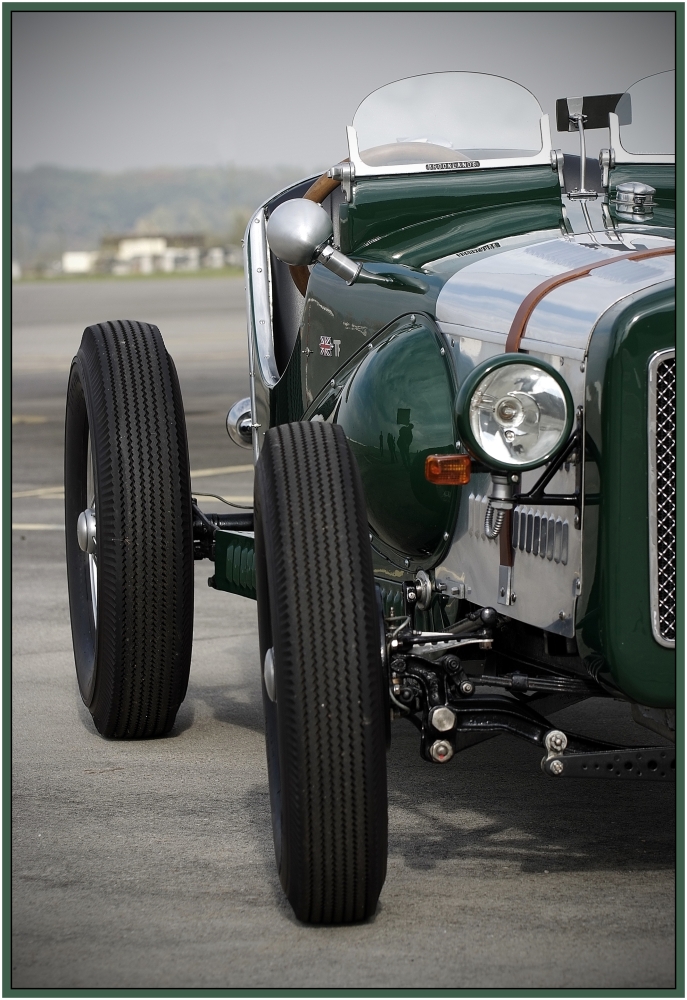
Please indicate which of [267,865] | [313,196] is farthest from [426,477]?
[313,196]

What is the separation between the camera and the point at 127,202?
531ft

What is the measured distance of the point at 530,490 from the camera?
360 cm

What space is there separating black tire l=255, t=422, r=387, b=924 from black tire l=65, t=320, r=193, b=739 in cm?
139

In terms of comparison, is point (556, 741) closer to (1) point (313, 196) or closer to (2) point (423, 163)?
(2) point (423, 163)

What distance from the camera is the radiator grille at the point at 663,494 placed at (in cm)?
323

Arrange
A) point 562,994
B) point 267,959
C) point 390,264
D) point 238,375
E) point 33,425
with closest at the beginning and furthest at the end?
point 562,994 < point 267,959 < point 390,264 < point 33,425 < point 238,375

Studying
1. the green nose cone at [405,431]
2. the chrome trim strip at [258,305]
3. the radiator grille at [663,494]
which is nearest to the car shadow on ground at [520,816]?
the green nose cone at [405,431]

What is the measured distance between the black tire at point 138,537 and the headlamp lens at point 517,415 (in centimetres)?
172

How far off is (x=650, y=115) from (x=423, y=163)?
79cm

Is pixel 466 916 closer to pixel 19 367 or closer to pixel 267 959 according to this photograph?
pixel 267 959

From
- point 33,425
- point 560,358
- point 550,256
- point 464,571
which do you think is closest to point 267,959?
point 464,571

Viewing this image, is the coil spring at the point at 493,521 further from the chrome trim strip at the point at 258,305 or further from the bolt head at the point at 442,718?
the chrome trim strip at the point at 258,305

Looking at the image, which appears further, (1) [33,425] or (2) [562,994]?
(1) [33,425]

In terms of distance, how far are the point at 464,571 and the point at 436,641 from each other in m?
0.46
